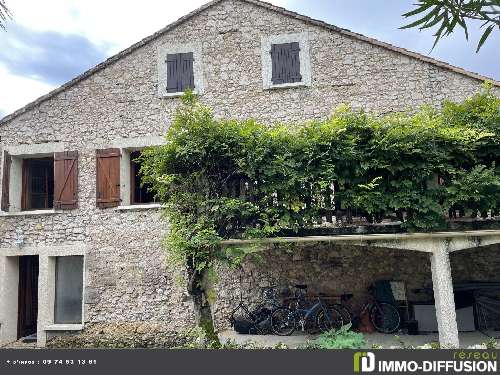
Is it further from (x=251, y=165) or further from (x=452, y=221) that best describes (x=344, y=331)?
(x=251, y=165)

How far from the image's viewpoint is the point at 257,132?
7129 mm

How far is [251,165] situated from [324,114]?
3753 mm

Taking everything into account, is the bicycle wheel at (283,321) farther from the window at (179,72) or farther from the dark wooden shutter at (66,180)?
the window at (179,72)

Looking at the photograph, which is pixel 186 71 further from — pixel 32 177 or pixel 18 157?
pixel 32 177

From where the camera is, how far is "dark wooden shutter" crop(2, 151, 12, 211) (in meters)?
10.3

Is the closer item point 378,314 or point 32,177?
point 378,314

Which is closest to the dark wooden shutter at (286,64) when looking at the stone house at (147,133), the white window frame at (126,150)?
the stone house at (147,133)

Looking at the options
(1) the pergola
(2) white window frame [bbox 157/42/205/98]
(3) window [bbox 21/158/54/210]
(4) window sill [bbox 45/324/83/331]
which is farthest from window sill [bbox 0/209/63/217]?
(1) the pergola

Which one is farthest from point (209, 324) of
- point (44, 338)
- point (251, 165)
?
point (44, 338)

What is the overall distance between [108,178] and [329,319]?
19.9ft

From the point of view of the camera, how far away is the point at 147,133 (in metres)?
10.2

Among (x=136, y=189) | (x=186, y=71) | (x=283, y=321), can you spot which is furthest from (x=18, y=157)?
(x=283, y=321)

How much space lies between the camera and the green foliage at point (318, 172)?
6.86 metres

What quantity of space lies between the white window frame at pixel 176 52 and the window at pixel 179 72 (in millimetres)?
82
